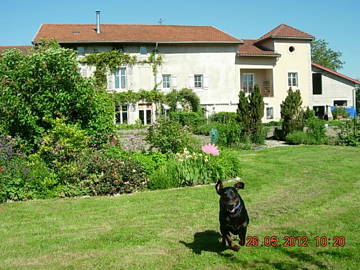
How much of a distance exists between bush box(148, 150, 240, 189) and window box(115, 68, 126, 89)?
2283cm

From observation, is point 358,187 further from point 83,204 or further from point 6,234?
point 6,234

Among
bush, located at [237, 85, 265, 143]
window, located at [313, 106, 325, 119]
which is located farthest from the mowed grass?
window, located at [313, 106, 325, 119]

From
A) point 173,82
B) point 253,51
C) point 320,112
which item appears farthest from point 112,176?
point 320,112

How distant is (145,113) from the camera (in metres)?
31.9

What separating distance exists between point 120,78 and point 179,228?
26.9 meters

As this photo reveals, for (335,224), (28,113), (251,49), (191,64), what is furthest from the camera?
(251,49)

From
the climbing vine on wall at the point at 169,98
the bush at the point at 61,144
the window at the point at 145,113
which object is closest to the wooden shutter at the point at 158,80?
the climbing vine on wall at the point at 169,98

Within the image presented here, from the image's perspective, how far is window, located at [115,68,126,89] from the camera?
31386 mm

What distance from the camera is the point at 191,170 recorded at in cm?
888

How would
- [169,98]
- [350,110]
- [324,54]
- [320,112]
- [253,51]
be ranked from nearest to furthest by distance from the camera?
[169,98], [253,51], [350,110], [320,112], [324,54]

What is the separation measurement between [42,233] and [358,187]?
20.2ft

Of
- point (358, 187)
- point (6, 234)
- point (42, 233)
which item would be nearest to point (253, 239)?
point (42, 233)

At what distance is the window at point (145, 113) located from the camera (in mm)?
31831

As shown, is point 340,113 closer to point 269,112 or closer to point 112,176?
point 269,112
